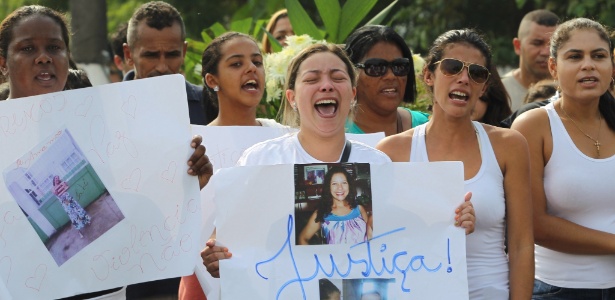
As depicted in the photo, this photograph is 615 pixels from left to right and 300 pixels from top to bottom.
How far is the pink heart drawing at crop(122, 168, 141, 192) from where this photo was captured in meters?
4.59

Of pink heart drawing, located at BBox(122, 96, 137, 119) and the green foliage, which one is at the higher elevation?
the green foliage

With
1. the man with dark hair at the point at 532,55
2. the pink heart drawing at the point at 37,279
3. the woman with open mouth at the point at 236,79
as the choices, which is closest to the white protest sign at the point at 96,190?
the pink heart drawing at the point at 37,279

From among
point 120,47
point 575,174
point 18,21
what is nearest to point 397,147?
point 575,174

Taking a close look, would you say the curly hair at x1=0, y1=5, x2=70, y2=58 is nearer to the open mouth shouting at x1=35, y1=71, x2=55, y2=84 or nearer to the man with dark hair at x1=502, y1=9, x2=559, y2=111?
the open mouth shouting at x1=35, y1=71, x2=55, y2=84

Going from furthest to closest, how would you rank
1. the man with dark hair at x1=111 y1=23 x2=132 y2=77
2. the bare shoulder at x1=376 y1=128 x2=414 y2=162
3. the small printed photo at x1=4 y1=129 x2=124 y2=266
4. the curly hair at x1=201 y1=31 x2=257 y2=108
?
the man with dark hair at x1=111 y1=23 x2=132 y2=77 → the curly hair at x1=201 y1=31 x2=257 y2=108 → the bare shoulder at x1=376 y1=128 x2=414 y2=162 → the small printed photo at x1=4 y1=129 x2=124 y2=266

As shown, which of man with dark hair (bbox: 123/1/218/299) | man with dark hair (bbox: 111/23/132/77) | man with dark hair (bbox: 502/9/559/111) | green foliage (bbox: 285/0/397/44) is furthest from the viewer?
man with dark hair (bbox: 502/9/559/111)

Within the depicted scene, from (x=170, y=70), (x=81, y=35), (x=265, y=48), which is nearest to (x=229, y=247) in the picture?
(x=170, y=70)

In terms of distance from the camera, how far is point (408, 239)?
4.46 metres

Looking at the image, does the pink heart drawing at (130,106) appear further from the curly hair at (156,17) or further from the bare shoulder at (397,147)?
the curly hair at (156,17)

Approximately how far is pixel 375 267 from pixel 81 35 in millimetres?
6326

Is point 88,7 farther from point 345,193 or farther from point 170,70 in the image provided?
point 345,193

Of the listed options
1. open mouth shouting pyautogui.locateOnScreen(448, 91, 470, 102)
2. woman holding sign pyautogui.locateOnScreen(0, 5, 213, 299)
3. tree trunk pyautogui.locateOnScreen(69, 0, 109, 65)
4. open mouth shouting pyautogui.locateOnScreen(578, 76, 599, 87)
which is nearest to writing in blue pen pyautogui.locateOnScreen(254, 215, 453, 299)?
woman holding sign pyautogui.locateOnScreen(0, 5, 213, 299)

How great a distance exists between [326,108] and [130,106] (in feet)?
2.42

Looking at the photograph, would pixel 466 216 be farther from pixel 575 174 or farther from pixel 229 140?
pixel 229 140
